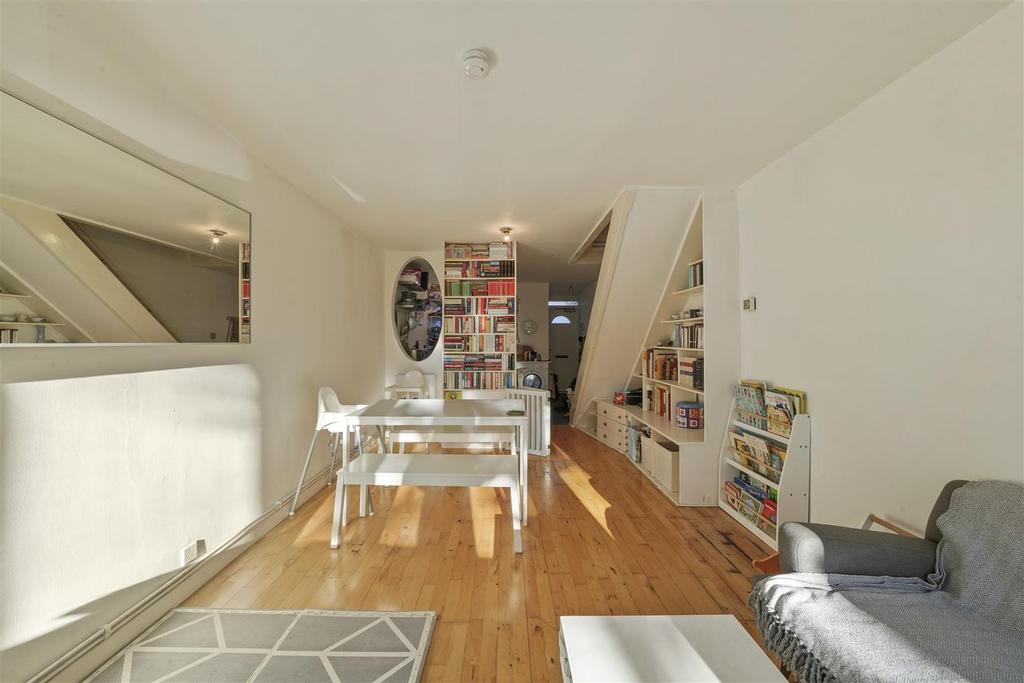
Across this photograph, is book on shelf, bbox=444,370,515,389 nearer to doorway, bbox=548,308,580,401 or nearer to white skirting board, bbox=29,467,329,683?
white skirting board, bbox=29,467,329,683

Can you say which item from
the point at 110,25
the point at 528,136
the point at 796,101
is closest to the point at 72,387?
the point at 110,25

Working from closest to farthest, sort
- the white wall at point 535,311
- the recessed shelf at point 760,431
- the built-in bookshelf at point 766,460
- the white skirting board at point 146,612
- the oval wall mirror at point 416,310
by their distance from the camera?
the white skirting board at point 146,612 < the built-in bookshelf at point 766,460 < the recessed shelf at point 760,431 < the oval wall mirror at point 416,310 < the white wall at point 535,311

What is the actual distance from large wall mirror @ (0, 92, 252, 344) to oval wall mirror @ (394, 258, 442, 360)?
3285 millimetres

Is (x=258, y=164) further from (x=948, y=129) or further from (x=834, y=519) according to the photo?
(x=834, y=519)

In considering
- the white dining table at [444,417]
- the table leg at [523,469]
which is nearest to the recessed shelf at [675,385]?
the white dining table at [444,417]

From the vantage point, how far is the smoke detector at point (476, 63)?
1623mm

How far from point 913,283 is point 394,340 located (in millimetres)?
5124

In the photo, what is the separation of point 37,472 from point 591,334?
13.6ft

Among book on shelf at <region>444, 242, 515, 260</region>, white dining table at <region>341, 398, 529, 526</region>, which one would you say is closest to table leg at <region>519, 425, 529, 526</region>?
white dining table at <region>341, 398, 529, 526</region>

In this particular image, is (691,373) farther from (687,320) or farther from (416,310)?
(416,310)

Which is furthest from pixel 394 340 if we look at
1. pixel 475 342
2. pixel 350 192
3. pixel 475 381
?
pixel 350 192

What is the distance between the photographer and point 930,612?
1.30 m

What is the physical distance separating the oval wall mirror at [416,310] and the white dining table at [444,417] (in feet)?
7.63

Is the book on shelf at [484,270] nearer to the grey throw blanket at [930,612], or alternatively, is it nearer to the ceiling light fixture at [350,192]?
the ceiling light fixture at [350,192]
